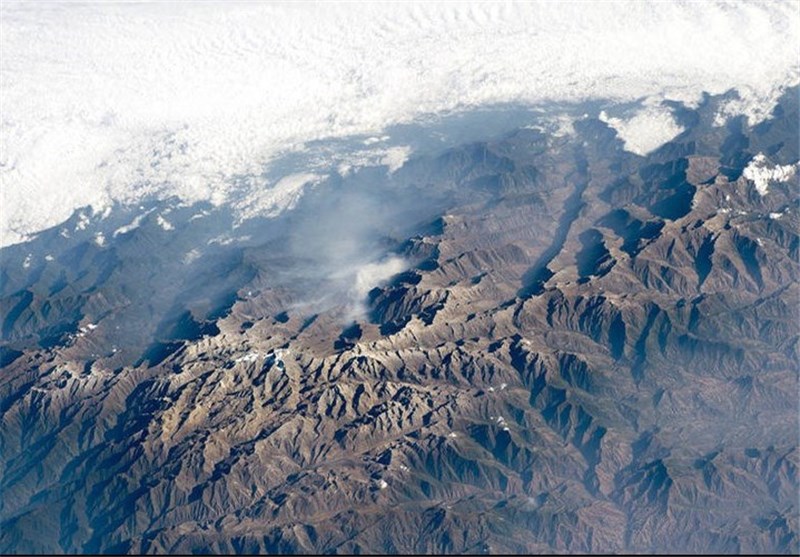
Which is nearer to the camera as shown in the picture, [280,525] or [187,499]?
[280,525]

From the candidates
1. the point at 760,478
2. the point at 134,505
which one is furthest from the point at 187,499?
the point at 760,478

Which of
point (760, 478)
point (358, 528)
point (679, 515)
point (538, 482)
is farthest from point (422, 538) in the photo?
point (760, 478)

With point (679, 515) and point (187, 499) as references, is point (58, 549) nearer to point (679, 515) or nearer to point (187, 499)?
point (187, 499)

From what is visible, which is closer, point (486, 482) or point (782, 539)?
point (782, 539)

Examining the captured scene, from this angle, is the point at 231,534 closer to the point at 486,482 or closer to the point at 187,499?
the point at 187,499

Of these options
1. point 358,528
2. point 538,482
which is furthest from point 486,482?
point 358,528

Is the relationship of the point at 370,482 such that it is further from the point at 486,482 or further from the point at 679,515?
the point at 679,515
